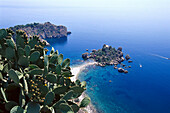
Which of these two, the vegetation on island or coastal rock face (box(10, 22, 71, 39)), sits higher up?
the vegetation on island

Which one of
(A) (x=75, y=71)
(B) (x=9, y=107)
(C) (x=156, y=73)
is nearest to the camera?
(B) (x=9, y=107)

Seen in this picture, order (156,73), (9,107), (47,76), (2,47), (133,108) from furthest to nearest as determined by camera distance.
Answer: (156,73), (133,108), (2,47), (47,76), (9,107)

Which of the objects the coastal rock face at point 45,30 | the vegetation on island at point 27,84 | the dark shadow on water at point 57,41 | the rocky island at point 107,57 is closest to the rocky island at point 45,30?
the coastal rock face at point 45,30

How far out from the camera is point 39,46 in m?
5.87

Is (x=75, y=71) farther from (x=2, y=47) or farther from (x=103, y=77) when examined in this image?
(x=2, y=47)

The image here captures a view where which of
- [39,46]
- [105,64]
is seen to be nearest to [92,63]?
[105,64]

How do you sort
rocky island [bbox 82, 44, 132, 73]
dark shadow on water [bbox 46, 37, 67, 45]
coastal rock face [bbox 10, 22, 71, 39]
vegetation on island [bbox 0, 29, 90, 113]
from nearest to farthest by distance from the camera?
vegetation on island [bbox 0, 29, 90, 113] → rocky island [bbox 82, 44, 132, 73] → coastal rock face [bbox 10, 22, 71, 39] → dark shadow on water [bbox 46, 37, 67, 45]

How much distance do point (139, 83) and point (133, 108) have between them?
12216mm

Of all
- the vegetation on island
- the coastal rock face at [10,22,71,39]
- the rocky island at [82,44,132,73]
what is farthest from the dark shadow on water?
the vegetation on island

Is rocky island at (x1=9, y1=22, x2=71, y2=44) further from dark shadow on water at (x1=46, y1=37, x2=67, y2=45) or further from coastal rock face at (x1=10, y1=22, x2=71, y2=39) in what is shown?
dark shadow on water at (x1=46, y1=37, x2=67, y2=45)

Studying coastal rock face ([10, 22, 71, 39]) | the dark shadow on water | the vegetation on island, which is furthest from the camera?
the dark shadow on water

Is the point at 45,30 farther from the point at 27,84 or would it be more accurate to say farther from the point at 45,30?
the point at 27,84

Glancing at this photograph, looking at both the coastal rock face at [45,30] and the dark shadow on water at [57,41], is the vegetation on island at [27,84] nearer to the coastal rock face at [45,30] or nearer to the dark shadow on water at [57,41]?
the dark shadow on water at [57,41]

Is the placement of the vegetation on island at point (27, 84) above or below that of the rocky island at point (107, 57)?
above
